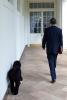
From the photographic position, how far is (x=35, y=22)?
18.5 meters

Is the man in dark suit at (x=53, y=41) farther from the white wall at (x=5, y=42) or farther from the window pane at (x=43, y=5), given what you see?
the window pane at (x=43, y=5)

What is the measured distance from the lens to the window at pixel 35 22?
18.3 meters

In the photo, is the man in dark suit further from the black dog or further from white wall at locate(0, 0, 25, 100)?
the black dog

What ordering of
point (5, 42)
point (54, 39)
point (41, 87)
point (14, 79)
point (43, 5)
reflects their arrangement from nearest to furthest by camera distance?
point (5, 42), point (14, 79), point (41, 87), point (54, 39), point (43, 5)

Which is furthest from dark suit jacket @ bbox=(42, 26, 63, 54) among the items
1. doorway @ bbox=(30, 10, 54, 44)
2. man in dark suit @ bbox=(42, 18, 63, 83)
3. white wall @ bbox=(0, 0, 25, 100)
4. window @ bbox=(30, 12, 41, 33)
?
window @ bbox=(30, 12, 41, 33)

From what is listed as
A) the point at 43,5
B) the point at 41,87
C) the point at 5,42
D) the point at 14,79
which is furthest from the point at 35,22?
the point at 5,42

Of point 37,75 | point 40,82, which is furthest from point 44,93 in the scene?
point 37,75

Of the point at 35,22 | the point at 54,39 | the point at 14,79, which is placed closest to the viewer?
the point at 14,79

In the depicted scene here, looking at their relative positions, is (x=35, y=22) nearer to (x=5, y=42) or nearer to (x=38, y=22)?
(x=38, y=22)

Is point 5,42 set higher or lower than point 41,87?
higher

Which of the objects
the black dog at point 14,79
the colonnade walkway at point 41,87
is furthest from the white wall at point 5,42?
the colonnade walkway at point 41,87

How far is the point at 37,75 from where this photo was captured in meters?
7.68

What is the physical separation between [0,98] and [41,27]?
45.8 ft

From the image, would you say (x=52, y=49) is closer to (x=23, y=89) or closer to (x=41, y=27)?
(x=23, y=89)
